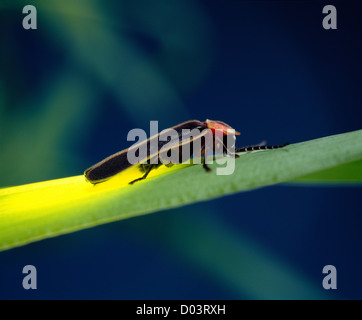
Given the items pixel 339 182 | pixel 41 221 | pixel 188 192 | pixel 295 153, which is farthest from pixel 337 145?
pixel 41 221

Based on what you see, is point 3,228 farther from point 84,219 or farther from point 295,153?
point 295,153

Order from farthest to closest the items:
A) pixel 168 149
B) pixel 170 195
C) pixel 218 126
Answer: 1. pixel 218 126
2. pixel 168 149
3. pixel 170 195

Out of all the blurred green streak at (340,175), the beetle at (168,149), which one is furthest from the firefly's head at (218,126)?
the blurred green streak at (340,175)

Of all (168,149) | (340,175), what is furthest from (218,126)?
(340,175)

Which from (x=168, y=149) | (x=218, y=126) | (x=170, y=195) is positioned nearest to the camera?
(x=170, y=195)

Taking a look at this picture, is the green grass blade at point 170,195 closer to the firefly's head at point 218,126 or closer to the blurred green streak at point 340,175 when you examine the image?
the blurred green streak at point 340,175

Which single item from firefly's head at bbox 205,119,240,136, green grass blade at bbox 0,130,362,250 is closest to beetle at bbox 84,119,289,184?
firefly's head at bbox 205,119,240,136

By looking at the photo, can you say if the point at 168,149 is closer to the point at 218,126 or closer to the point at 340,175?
the point at 218,126

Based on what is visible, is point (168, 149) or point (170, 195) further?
point (168, 149)

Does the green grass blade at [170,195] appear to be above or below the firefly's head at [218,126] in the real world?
below
